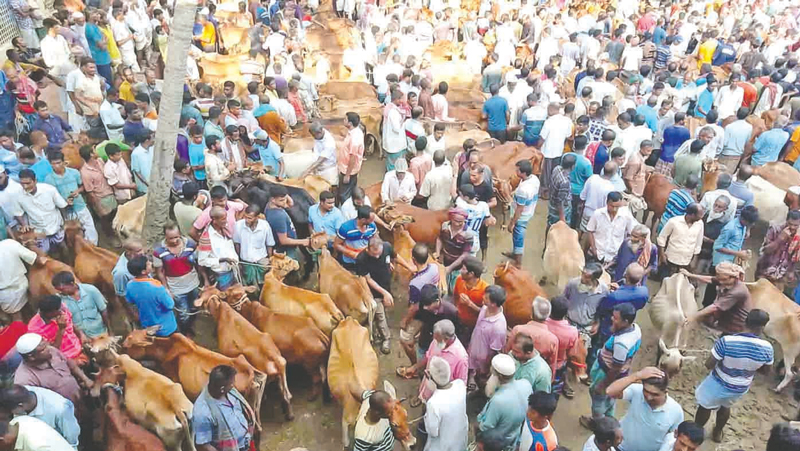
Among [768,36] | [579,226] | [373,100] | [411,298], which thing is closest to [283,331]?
[411,298]

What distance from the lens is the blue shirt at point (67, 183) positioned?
25.7ft

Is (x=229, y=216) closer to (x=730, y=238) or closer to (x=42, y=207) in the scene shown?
(x=42, y=207)

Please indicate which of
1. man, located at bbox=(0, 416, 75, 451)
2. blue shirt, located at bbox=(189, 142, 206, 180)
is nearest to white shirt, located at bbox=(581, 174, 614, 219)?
blue shirt, located at bbox=(189, 142, 206, 180)

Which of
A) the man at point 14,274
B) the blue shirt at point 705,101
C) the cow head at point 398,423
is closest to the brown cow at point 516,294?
the cow head at point 398,423

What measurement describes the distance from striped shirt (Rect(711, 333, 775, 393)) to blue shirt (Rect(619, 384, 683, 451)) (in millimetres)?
1030

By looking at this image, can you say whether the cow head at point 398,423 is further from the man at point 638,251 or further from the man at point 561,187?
the man at point 561,187

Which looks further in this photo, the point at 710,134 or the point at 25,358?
A: the point at 710,134

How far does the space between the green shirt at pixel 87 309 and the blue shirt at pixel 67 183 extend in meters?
2.14

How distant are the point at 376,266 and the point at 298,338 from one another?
→ 1.24 m

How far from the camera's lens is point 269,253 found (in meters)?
7.59

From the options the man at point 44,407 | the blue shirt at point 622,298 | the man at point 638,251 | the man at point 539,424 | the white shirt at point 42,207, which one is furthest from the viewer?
the white shirt at point 42,207

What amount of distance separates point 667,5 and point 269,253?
1700 centimetres

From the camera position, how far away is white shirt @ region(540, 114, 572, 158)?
387 inches

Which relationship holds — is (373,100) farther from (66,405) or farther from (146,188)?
(66,405)
